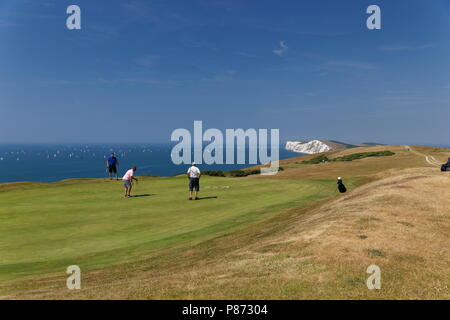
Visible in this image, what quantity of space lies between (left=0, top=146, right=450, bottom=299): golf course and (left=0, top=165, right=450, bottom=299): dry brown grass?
0.04 metres

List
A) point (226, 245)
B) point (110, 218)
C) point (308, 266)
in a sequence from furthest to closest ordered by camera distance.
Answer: point (110, 218)
point (226, 245)
point (308, 266)

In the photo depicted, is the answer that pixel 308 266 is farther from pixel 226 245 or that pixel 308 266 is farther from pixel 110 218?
pixel 110 218

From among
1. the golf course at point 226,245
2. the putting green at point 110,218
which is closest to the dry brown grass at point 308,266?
the golf course at point 226,245

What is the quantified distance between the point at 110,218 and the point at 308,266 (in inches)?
Result: 498

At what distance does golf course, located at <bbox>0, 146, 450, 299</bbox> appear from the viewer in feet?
24.2

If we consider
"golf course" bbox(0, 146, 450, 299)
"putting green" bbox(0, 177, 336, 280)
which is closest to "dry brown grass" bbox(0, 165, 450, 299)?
"golf course" bbox(0, 146, 450, 299)

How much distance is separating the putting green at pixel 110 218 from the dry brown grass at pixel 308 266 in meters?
1.79

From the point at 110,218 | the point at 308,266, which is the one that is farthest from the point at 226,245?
the point at 110,218

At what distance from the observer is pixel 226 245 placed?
12.8 metres

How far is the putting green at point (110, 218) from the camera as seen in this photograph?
12453 millimetres

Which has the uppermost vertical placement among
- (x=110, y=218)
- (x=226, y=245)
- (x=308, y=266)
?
(x=308, y=266)

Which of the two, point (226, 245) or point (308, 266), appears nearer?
point (308, 266)

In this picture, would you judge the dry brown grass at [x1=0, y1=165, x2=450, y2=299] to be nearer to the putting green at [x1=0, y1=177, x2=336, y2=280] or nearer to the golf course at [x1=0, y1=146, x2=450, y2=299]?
the golf course at [x1=0, y1=146, x2=450, y2=299]
